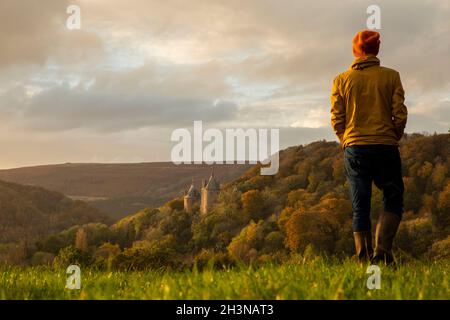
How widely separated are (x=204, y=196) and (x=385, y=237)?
151 metres

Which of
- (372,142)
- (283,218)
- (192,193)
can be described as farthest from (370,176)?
(192,193)

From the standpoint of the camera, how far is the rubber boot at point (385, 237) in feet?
25.1

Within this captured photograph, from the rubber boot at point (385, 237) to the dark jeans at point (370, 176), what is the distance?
116 millimetres

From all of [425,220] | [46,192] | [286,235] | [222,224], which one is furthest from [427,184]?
[46,192]

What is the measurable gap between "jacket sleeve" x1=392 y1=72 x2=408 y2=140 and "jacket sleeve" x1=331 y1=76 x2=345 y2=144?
692mm

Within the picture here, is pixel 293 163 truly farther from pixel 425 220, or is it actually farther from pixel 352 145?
pixel 352 145

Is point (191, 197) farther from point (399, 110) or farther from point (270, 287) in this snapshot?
point (270, 287)

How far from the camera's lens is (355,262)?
7.68 meters

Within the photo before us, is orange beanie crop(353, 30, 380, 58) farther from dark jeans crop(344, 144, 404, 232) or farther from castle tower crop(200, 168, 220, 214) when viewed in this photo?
castle tower crop(200, 168, 220, 214)

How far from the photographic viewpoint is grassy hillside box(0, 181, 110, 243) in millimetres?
153375

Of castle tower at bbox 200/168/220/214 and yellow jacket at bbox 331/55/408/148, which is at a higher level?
yellow jacket at bbox 331/55/408/148

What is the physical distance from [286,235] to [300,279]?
104485mm

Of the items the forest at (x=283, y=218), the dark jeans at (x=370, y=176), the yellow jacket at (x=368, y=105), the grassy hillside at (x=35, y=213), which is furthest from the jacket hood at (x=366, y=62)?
the grassy hillside at (x=35, y=213)

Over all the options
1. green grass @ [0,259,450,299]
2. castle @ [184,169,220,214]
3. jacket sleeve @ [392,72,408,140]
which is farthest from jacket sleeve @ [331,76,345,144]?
castle @ [184,169,220,214]
